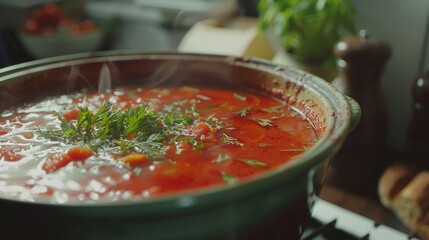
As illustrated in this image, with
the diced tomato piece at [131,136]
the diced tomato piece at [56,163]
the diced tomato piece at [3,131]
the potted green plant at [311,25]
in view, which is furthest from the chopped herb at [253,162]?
the potted green plant at [311,25]

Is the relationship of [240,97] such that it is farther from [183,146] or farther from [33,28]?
[33,28]

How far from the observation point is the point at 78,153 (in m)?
0.95

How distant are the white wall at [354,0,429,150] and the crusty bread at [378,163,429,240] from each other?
0.39 meters

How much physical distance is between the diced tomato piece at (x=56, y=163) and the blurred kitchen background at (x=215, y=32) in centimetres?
96

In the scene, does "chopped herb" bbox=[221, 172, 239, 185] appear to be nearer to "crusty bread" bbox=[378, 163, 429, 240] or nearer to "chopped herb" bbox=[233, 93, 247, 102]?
"chopped herb" bbox=[233, 93, 247, 102]

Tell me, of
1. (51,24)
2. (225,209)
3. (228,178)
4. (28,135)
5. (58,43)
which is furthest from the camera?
(51,24)

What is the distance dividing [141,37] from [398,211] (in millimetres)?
1842

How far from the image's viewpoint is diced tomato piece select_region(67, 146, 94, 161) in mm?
951

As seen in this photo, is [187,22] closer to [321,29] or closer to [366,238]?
[321,29]

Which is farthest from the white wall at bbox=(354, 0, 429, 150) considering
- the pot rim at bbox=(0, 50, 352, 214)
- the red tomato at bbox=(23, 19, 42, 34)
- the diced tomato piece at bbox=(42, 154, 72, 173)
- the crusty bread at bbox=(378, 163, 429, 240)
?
the red tomato at bbox=(23, 19, 42, 34)

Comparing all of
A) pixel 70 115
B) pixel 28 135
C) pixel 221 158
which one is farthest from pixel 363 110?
pixel 28 135

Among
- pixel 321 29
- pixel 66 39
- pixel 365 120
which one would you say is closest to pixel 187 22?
pixel 66 39

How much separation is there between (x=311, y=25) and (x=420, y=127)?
0.56 meters

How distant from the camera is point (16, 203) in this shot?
68 cm
